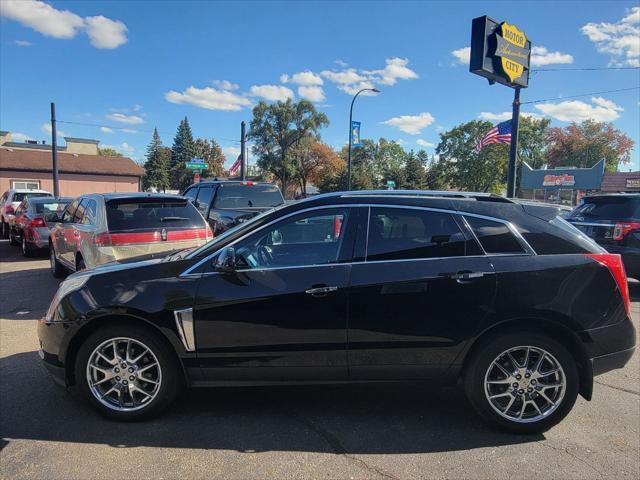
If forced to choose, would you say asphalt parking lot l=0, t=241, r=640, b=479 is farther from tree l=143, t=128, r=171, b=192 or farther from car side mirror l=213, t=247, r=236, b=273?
tree l=143, t=128, r=171, b=192

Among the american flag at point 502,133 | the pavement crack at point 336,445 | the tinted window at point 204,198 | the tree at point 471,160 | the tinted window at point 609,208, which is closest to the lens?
the pavement crack at point 336,445

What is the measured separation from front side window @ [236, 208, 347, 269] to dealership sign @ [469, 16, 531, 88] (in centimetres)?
1488

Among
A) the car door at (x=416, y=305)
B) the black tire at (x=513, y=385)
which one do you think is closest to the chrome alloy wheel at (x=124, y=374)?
the car door at (x=416, y=305)

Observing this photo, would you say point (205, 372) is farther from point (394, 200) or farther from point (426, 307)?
point (394, 200)

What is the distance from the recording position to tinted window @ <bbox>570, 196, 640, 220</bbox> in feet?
26.2

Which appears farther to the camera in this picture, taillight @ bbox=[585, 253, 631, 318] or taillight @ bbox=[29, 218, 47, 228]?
taillight @ bbox=[29, 218, 47, 228]

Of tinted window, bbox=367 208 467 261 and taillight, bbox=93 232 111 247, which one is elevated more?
tinted window, bbox=367 208 467 261

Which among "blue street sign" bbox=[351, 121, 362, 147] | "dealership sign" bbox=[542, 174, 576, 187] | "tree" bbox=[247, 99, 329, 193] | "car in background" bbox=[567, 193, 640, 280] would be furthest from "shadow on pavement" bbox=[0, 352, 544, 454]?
"tree" bbox=[247, 99, 329, 193]

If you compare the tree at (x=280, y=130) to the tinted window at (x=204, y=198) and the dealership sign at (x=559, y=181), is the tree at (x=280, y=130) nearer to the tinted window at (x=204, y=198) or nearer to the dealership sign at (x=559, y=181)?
the dealership sign at (x=559, y=181)

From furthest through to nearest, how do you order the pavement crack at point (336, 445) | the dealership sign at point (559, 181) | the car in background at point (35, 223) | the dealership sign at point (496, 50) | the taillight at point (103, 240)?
1. the dealership sign at point (559, 181)
2. the dealership sign at point (496, 50)
3. the car in background at point (35, 223)
4. the taillight at point (103, 240)
5. the pavement crack at point (336, 445)

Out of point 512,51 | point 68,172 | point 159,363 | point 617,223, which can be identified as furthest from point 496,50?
point 68,172

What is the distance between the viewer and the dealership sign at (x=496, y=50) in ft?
53.5

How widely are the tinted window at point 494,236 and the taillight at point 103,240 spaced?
16.0ft

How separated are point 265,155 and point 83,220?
178ft
